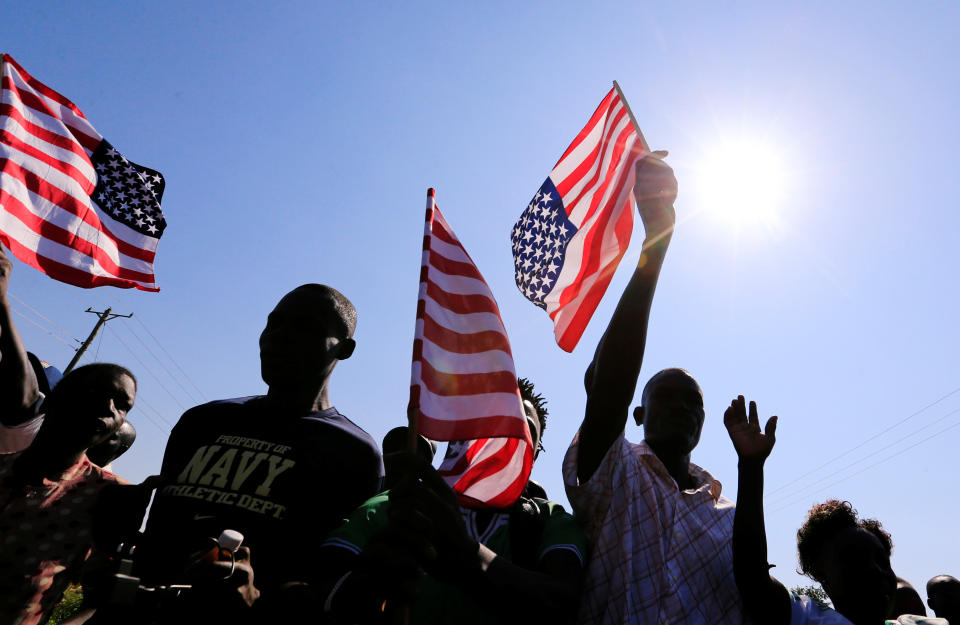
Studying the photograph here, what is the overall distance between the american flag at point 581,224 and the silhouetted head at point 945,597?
437 cm

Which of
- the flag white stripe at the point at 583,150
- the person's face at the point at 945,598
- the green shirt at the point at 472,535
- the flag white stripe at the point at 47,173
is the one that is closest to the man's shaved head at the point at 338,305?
the green shirt at the point at 472,535

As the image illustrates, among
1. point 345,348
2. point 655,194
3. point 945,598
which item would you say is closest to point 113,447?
point 345,348

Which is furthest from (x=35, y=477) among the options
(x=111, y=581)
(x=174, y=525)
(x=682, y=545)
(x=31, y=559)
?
(x=682, y=545)

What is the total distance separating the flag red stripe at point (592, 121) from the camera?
441 cm

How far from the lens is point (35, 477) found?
3.07 m

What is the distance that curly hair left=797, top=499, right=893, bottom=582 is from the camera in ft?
13.0

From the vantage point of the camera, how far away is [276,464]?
8.90ft

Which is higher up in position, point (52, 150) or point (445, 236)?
point (52, 150)

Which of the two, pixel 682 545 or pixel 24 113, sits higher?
pixel 24 113

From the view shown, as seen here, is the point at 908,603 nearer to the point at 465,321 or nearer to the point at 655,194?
the point at 655,194

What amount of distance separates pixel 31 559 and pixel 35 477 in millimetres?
414

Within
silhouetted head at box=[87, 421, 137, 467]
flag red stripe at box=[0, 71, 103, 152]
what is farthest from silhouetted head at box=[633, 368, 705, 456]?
flag red stripe at box=[0, 71, 103, 152]

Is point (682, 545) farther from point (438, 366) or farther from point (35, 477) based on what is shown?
point (35, 477)

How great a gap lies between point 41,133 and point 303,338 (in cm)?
286
